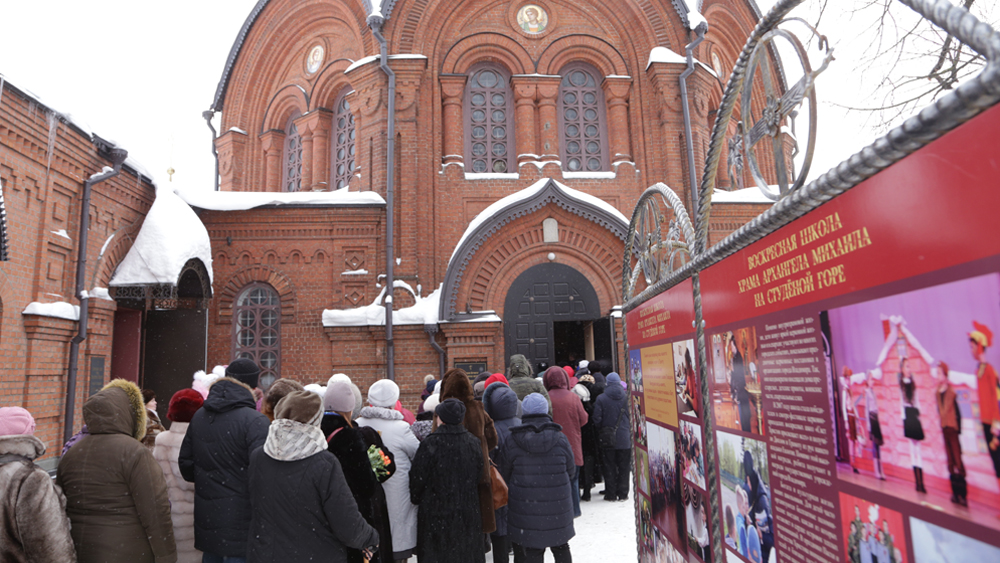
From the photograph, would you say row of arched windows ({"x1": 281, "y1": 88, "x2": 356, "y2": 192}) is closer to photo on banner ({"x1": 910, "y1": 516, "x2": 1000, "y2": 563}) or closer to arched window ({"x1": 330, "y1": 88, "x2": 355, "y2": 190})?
arched window ({"x1": 330, "y1": 88, "x2": 355, "y2": 190})

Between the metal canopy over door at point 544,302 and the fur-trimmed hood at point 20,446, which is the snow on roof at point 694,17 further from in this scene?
the fur-trimmed hood at point 20,446

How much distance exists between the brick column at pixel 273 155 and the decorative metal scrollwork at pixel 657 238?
1267cm

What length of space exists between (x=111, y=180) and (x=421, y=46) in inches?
254

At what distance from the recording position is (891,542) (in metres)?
1.46

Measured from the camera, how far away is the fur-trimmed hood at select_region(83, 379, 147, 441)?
126 inches

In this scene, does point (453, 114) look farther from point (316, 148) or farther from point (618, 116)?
point (316, 148)

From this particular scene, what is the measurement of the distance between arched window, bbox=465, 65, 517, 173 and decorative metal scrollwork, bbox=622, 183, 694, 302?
902cm

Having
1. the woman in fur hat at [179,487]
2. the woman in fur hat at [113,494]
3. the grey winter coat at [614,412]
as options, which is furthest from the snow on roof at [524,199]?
the woman in fur hat at [113,494]

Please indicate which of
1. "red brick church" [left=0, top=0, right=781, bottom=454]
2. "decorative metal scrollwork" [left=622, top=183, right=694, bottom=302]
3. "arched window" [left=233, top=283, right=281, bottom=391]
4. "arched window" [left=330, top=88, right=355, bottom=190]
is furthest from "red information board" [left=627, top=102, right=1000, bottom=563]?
"arched window" [left=330, top=88, right=355, bottom=190]

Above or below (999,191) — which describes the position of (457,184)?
above

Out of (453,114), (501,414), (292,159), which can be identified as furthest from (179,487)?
(292,159)

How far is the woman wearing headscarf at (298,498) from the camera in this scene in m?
3.00

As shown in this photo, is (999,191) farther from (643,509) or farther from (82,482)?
(82,482)

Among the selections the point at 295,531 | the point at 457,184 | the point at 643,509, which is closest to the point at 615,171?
the point at 457,184
